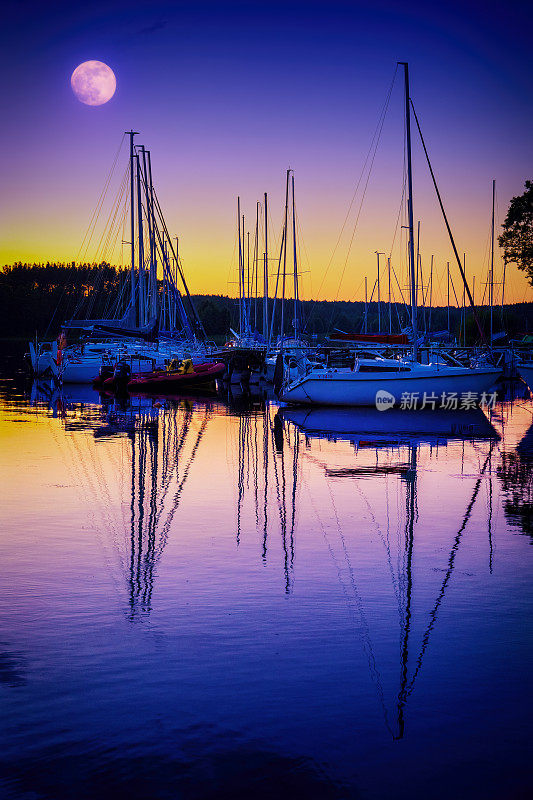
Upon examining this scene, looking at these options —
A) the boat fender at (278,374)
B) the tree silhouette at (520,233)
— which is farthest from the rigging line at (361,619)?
the tree silhouette at (520,233)

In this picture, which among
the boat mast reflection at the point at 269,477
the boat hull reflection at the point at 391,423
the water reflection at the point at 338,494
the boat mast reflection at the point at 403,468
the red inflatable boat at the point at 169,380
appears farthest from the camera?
the red inflatable boat at the point at 169,380

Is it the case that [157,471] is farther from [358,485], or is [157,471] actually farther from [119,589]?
[119,589]

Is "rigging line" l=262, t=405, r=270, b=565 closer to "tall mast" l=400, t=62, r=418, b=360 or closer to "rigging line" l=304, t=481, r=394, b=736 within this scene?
"rigging line" l=304, t=481, r=394, b=736

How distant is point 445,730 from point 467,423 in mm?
22861

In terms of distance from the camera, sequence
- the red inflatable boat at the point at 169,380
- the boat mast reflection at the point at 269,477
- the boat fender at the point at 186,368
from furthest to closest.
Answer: the boat fender at the point at 186,368, the red inflatable boat at the point at 169,380, the boat mast reflection at the point at 269,477

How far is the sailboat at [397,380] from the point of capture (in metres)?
31.9

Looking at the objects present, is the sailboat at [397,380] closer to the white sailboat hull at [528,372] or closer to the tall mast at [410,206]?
the tall mast at [410,206]

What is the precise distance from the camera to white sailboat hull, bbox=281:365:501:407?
1257 inches

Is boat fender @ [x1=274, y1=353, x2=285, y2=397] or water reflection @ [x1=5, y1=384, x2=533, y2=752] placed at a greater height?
boat fender @ [x1=274, y1=353, x2=285, y2=397]

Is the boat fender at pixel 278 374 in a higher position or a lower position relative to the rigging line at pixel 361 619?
higher

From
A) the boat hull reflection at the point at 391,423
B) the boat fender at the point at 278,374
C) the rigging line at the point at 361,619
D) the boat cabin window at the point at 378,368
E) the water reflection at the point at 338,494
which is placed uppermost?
the boat cabin window at the point at 378,368

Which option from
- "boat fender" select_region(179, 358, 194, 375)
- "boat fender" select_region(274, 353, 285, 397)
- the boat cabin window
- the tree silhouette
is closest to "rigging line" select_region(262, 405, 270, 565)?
the boat cabin window

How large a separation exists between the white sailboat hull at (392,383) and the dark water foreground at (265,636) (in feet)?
50.5

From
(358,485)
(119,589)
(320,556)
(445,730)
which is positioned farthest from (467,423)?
(445,730)
